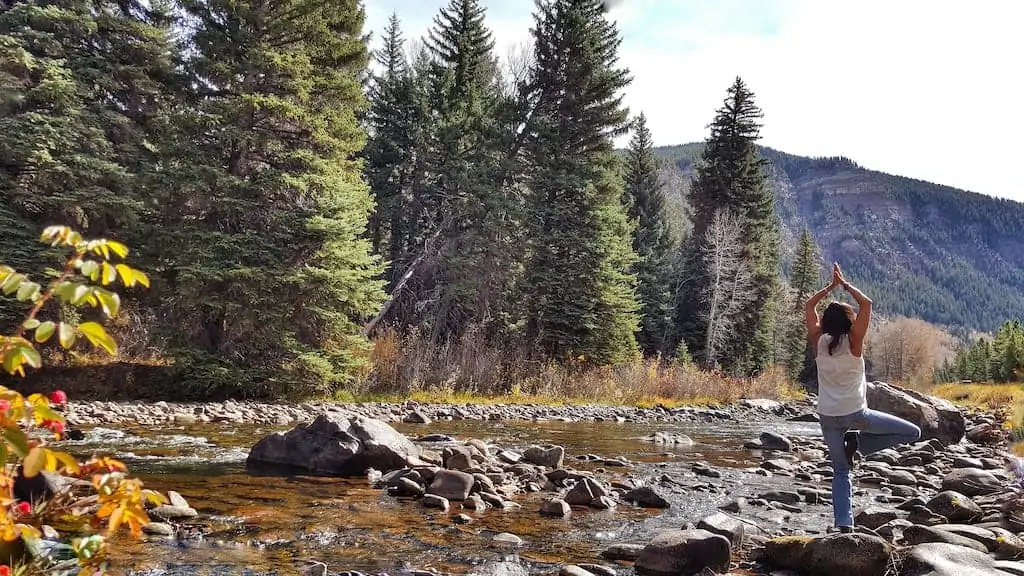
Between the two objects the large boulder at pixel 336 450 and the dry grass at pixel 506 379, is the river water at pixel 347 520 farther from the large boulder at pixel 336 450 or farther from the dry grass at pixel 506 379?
the dry grass at pixel 506 379

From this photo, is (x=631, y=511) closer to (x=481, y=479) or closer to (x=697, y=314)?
(x=481, y=479)

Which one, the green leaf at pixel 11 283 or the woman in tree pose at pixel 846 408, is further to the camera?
the woman in tree pose at pixel 846 408

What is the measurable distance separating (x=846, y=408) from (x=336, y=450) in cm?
585

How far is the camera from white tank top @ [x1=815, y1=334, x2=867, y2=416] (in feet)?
17.6

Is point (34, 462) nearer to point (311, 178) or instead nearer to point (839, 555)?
point (839, 555)

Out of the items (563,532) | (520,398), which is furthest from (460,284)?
(563,532)

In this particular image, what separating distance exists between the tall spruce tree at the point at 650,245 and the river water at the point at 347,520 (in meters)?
22.9

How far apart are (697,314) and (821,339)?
1196 inches

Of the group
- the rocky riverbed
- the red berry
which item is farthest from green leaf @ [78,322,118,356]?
the rocky riverbed

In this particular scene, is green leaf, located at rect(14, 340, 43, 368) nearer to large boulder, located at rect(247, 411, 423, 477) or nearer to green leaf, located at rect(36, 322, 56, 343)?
green leaf, located at rect(36, 322, 56, 343)

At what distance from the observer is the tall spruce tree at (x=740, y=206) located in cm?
3559

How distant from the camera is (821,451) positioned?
12.6 metres

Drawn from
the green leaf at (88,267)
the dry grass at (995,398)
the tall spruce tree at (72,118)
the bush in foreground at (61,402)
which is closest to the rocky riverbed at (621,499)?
the bush in foreground at (61,402)

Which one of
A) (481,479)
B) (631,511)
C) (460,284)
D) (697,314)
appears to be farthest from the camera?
(697,314)
